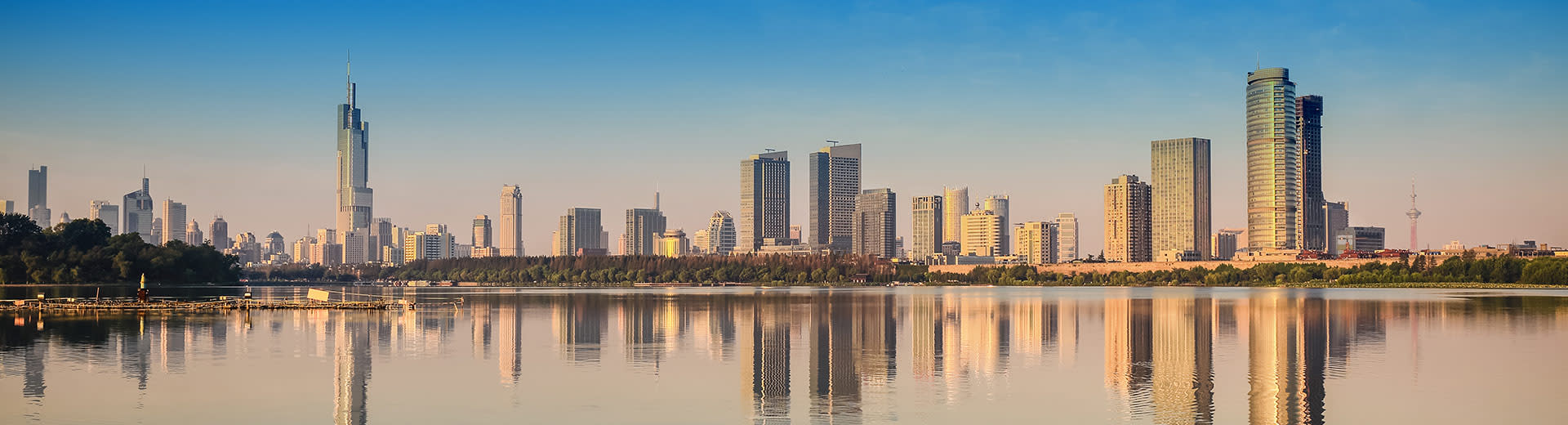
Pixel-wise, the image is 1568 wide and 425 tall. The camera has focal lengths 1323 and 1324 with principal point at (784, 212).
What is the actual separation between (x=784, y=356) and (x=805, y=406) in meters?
15.4

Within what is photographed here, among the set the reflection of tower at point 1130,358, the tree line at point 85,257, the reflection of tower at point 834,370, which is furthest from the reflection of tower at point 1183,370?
the tree line at point 85,257

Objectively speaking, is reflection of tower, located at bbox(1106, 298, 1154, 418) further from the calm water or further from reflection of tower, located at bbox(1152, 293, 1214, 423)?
reflection of tower, located at bbox(1152, 293, 1214, 423)

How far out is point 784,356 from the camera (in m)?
49.9

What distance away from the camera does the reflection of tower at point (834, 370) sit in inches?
1358

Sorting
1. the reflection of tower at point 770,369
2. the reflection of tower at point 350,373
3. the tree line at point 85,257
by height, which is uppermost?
the tree line at point 85,257

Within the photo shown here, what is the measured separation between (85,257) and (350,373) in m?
142

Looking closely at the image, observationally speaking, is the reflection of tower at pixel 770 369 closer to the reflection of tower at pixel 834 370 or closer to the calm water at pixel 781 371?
the calm water at pixel 781 371

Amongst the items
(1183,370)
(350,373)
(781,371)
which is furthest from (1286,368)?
(350,373)

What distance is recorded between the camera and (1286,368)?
44.6m

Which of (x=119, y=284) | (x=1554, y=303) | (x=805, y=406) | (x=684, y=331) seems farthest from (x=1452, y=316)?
(x=119, y=284)

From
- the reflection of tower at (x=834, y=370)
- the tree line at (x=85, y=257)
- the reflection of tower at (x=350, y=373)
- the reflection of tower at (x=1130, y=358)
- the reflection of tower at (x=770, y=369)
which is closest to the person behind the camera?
the reflection of tower at (x=350, y=373)

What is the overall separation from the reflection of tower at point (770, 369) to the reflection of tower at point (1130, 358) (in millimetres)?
8987

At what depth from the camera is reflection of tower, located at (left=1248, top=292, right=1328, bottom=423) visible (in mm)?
33344

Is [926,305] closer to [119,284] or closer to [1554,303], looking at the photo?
[1554,303]
